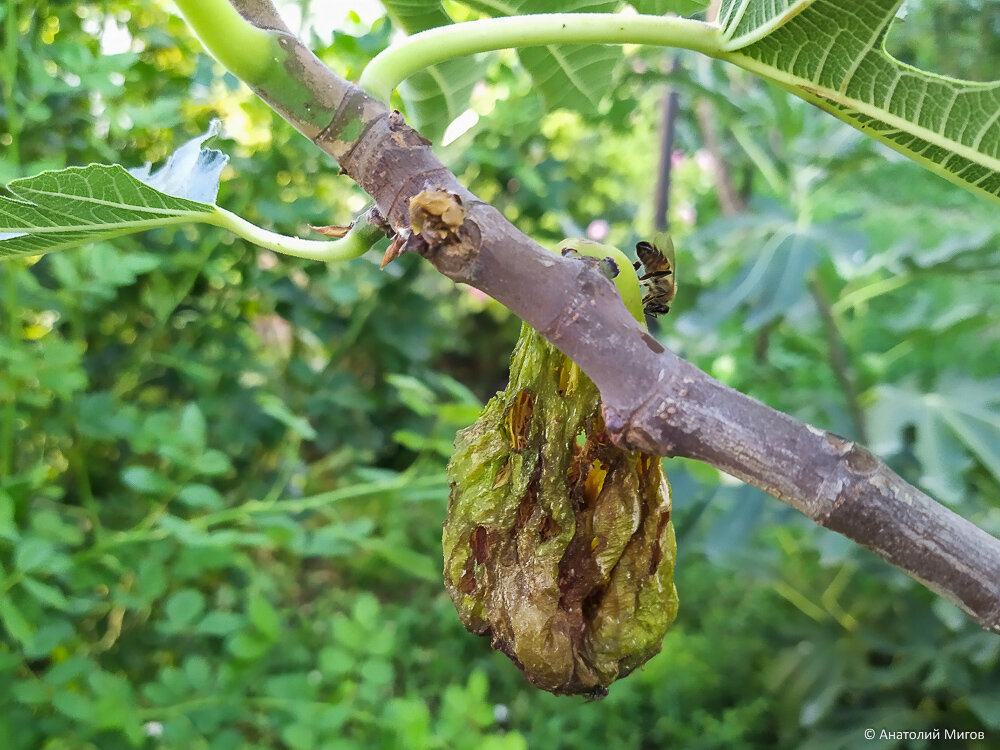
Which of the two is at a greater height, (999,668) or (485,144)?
(485,144)

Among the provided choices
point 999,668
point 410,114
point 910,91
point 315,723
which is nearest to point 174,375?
point 315,723

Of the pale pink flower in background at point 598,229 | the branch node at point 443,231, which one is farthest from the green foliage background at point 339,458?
the branch node at point 443,231

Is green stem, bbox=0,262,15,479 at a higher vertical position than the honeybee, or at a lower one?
lower

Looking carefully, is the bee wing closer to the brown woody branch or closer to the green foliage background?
the brown woody branch

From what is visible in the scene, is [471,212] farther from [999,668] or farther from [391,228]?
[999,668]

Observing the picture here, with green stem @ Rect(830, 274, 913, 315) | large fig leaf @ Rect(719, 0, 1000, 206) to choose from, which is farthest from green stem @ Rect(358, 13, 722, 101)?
green stem @ Rect(830, 274, 913, 315)
